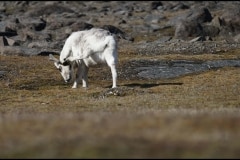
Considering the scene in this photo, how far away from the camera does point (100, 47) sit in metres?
45.5

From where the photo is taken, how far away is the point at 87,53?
4616 centimetres

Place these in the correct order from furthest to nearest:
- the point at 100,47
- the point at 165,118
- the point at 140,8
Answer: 1. the point at 140,8
2. the point at 100,47
3. the point at 165,118

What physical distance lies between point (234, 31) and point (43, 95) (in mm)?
71852

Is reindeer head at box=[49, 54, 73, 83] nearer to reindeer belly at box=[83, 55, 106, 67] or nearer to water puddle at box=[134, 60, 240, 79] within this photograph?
reindeer belly at box=[83, 55, 106, 67]

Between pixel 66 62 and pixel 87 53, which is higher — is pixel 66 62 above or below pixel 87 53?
below

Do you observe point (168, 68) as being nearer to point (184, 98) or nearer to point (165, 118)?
point (184, 98)

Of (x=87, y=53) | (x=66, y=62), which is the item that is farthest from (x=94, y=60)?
(x=66, y=62)

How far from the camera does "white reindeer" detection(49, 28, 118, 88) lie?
45.5 metres

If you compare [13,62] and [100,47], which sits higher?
[100,47]

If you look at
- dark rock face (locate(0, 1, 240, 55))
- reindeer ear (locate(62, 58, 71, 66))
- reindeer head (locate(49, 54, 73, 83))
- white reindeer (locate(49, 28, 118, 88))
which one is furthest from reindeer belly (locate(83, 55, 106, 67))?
dark rock face (locate(0, 1, 240, 55))

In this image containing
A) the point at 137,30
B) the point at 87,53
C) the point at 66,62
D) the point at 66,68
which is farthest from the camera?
the point at 137,30

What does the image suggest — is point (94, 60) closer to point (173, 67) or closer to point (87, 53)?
point (87, 53)

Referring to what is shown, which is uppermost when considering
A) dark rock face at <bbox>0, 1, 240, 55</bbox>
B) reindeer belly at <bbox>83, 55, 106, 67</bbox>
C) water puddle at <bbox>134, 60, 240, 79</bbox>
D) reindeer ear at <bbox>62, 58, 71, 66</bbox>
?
reindeer belly at <bbox>83, 55, 106, 67</bbox>

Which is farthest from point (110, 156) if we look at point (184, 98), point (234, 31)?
point (234, 31)
